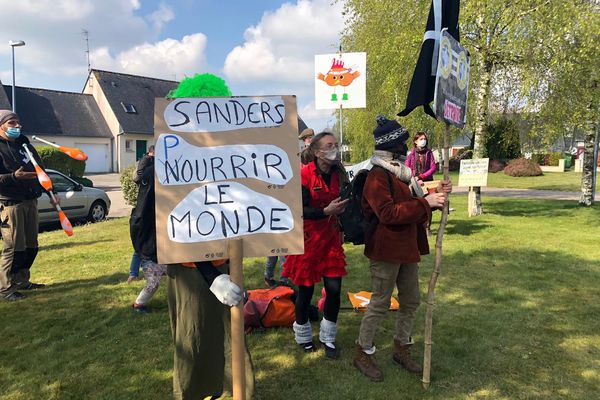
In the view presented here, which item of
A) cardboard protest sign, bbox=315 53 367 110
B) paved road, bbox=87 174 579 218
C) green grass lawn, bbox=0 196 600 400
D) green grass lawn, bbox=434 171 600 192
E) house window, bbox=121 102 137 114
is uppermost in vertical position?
house window, bbox=121 102 137 114

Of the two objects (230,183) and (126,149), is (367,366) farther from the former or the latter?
(126,149)

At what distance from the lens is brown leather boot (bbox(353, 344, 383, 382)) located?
10.7 ft

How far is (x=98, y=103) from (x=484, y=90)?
3251 centimetres

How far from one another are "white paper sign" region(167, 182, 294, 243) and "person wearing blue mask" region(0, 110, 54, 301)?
356 cm

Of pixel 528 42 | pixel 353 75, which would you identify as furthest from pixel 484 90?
pixel 353 75

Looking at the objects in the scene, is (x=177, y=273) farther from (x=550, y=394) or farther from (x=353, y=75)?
(x=353, y=75)

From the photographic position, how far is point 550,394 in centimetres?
311

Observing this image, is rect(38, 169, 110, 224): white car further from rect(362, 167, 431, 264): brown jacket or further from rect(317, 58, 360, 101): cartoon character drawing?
rect(362, 167, 431, 264): brown jacket

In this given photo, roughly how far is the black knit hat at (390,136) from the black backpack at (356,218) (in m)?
0.26

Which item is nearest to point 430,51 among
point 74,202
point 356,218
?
point 356,218

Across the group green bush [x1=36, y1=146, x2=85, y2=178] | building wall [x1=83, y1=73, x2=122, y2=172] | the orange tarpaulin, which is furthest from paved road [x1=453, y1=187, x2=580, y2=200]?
building wall [x1=83, y1=73, x2=122, y2=172]

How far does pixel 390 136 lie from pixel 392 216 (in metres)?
0.59

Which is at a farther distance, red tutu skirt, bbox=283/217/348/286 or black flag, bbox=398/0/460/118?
red tutu skirt, bbox=283/217/348/286

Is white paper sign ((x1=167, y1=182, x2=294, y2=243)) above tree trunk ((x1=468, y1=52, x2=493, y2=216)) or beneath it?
beneath
